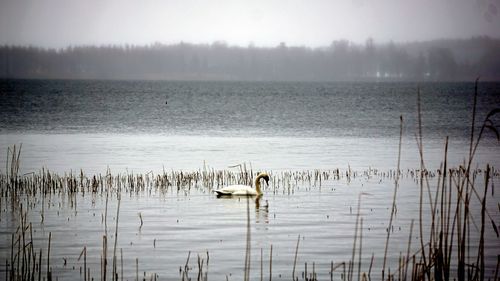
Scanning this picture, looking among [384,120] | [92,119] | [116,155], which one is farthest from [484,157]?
[92,119]

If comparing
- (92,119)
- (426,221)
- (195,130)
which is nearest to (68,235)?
(426,221)

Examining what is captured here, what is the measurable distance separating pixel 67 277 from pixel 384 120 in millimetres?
64997

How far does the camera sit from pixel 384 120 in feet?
244

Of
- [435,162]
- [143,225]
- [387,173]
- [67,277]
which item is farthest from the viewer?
[435,162]

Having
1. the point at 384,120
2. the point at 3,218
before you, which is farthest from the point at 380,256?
the point at 384,120

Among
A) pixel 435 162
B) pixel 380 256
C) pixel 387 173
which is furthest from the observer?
pixel 435 162

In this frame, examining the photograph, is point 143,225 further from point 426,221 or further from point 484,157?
point 484,157

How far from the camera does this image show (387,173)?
27094 mm

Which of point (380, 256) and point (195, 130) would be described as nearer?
point (380, 256)

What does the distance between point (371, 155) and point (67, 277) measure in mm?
26357

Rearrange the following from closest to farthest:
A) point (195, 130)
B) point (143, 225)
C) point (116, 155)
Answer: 1. point (143, 225)
2. point (116, 155)
3. point (195, 130)

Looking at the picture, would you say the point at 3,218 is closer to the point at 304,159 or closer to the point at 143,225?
the point at 143,225

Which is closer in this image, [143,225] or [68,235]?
[68,235]

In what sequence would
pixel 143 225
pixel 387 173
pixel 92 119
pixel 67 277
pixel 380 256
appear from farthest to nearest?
pixel 92 119, pixel 387 173, pixel 143 225, pixel 380 256, pixel 67 277
